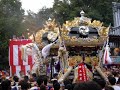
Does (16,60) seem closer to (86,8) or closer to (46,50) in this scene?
(46,50)

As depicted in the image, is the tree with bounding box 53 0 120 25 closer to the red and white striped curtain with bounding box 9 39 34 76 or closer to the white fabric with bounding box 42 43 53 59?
the red and white striped curtain with bounding box 9 39 34 76

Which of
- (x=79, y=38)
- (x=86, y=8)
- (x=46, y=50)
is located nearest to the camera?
(x=79, y=38)

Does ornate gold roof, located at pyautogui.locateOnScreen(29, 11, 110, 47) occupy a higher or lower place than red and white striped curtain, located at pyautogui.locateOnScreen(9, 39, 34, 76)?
higher

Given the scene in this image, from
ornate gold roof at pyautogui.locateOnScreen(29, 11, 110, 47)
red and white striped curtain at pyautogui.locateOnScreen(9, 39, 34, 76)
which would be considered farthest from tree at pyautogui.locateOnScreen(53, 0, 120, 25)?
ornate gold roof at pyautogui.locateOnScreen(29, 11, 110, 47)

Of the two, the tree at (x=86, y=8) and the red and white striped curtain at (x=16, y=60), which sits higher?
the tree at (x=86, y=8)

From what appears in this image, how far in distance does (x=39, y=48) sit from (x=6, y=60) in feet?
59.3

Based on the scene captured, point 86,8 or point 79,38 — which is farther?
point 86,8

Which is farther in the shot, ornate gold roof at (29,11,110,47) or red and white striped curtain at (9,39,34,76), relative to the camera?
red and white striped curtain at (9,39,34,76)

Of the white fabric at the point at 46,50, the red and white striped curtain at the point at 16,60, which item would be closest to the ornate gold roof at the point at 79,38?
the white fabric at the point at 46,50

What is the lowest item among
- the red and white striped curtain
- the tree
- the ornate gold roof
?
the red and white striped curtain

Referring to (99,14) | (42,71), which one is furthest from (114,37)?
(99,14)

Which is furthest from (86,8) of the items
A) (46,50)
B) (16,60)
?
(46,50)

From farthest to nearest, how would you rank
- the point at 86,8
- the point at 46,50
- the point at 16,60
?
the point at 86,8 → the point at 16,60 → the point at 46,50

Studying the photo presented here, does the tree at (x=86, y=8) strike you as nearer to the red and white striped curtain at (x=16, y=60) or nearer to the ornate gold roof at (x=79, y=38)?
the red and white striped curtain at (x=16, y=60)
